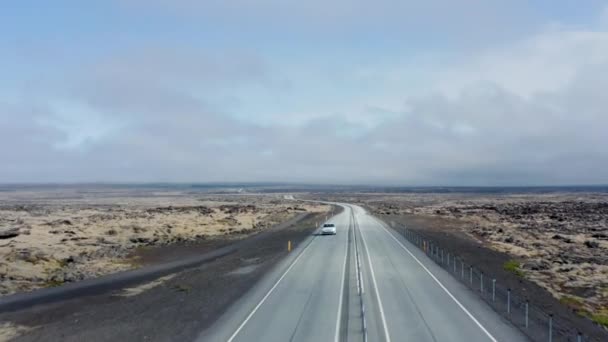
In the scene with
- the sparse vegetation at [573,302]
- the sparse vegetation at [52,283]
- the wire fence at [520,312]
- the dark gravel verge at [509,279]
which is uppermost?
the wire fence at [520,312]

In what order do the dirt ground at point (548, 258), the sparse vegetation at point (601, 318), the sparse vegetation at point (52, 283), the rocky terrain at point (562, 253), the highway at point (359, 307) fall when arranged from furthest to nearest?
the sparse vegetation at point (52, 283) → the rocky terrain at point (562, 253) → the dirt ground at point (548, 258) → the sparse vegetation at point (601, 318) → the highway at point (359, 307)

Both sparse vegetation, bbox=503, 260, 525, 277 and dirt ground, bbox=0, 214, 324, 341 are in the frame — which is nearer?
dirt ground, bbox=0, 214, 324, 341

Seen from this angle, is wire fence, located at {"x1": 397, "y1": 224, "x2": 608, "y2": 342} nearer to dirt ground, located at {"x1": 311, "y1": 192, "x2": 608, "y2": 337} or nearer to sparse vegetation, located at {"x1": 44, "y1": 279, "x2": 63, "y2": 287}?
dirt ground, located at {"x1": 311, "y1": 192, "x2": 608, "y2": 337}

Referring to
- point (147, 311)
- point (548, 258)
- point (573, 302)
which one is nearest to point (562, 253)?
point (548, 258)

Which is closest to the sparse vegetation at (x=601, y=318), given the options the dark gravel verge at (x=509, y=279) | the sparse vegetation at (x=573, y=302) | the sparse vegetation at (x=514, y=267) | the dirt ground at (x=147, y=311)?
the dark gravel verge at (x=509, y=279)

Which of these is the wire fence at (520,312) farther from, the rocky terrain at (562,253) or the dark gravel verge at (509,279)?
the rocky terrain at (562,253)

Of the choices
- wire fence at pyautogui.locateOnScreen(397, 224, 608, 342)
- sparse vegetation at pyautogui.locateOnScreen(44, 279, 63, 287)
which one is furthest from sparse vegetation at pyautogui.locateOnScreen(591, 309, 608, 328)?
sparse vegetation at pyautogui.locateOnScreen(44, 279, 63, 287)
